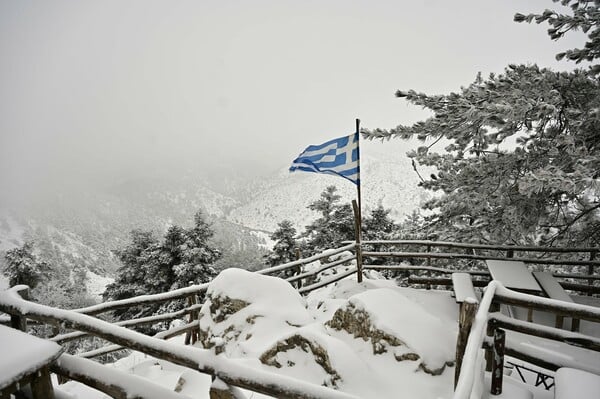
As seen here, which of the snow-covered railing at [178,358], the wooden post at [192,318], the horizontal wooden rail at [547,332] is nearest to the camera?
the snow-covered railing at [178,358]

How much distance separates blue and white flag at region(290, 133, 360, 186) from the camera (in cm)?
703

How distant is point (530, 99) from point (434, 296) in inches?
165

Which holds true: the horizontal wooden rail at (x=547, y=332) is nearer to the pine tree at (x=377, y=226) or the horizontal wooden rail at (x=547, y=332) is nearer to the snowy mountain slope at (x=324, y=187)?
the pine tree at (x=377, y=226)

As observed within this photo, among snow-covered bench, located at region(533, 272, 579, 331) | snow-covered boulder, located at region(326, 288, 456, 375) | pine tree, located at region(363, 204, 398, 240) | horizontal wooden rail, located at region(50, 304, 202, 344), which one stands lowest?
pine tree, located at region(363, 204, 398, 240)

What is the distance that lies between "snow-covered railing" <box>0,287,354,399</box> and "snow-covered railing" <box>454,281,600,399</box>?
975mm

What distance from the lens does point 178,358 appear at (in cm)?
203

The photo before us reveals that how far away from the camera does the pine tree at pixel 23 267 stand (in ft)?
82.5

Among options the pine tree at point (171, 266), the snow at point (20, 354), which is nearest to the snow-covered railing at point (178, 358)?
the snow at point (20, 354)

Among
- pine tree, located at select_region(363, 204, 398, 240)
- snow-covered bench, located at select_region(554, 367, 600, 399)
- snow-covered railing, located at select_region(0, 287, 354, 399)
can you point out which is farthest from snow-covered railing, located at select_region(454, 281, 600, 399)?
pine tree, located at select_region(363, 204, 398, 240)

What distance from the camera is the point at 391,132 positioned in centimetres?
694

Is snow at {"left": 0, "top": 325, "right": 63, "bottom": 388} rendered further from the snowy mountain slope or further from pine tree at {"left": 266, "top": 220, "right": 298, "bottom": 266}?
the snowy mountain slope

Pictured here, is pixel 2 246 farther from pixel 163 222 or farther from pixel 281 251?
pixel 281 251

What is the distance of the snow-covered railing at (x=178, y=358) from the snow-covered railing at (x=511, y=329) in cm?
97

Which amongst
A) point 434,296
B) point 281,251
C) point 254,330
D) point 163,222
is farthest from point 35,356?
point 163,222
